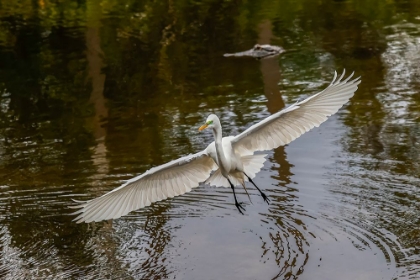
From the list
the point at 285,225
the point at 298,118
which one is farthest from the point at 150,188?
the point at 298,118

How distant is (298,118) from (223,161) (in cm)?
70

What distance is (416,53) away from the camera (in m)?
12.2

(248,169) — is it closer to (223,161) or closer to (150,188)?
(223,161)

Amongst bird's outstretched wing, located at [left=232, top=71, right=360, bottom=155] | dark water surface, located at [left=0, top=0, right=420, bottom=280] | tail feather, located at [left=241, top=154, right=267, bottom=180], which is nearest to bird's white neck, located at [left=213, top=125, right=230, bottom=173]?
bird's outstretched wing, located at [left=232, top=71, right=360, bottom=155]

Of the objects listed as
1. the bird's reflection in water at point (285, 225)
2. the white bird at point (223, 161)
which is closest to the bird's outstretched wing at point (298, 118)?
the white bird at point (223, 161)

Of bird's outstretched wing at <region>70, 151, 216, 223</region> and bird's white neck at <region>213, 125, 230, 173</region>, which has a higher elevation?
Result: bird's white neck at <region>213, 125, 230, 173</region>

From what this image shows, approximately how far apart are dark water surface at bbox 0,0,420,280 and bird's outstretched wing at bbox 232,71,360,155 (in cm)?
75

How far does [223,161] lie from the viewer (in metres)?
5.60

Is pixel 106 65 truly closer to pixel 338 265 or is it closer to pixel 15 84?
pixel 15 84

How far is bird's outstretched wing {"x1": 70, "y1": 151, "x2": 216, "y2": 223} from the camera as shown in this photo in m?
5.27

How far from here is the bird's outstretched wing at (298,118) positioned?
5305mm

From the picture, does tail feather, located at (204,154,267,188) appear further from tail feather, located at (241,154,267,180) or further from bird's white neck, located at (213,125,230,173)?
bird's white neck, located at (213,125,230,173)

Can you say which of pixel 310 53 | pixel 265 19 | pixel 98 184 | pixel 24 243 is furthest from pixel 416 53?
pixel 24 243

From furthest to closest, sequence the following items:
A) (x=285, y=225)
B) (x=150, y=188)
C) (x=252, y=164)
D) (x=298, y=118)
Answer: (x=252, y=164) → (x=285, y=225) → (x=150, y=188) → (x=298, y=118)
